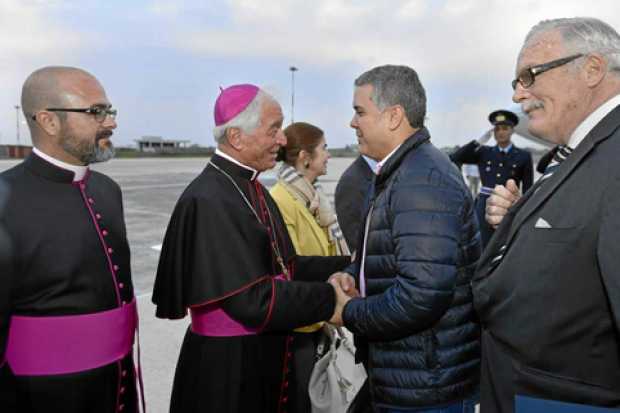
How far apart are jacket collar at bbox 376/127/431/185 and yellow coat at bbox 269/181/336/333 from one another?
Result: 56.1 inches

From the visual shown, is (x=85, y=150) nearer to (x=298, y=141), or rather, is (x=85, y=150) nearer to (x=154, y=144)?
(x=298, y=141)

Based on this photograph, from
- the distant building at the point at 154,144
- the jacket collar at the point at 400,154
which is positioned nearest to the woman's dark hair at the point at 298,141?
the jacket collar at the point at 400,154

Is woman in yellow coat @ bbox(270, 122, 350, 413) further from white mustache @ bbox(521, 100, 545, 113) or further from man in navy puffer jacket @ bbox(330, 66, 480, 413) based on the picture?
white mustache @ bbox(521, 100, 545, 113)

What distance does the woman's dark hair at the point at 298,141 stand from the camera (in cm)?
410

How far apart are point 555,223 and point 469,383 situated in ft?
Answer: 3.21

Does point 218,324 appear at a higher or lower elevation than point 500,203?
lower

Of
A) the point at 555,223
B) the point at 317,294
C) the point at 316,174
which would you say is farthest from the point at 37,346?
the point at 316,174

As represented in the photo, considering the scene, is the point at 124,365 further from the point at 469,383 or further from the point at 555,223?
the point at 555,223

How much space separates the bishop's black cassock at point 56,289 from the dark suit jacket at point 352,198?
2388 mm

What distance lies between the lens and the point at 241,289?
2.44 m

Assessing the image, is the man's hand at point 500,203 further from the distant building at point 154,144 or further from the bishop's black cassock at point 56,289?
the distant building at point 154,144

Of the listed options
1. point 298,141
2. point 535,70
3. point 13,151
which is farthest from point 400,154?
point 13,151

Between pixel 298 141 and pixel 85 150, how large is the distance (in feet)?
6.31

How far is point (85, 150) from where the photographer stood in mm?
2463
